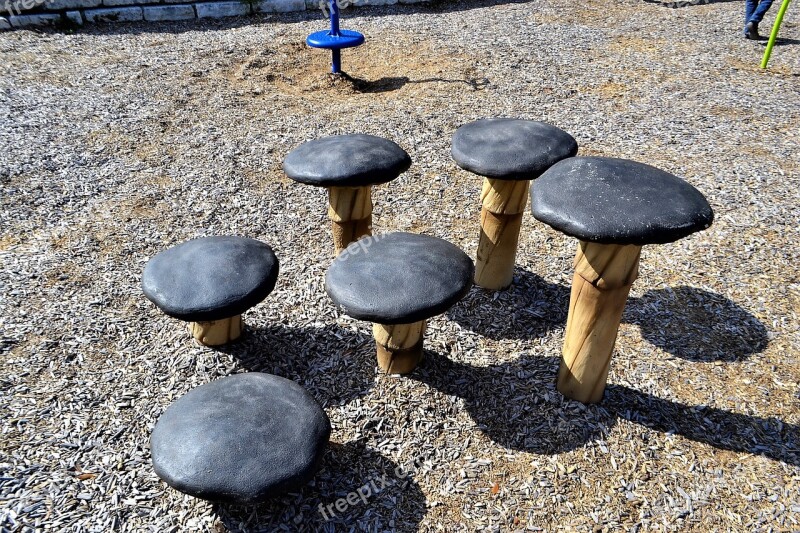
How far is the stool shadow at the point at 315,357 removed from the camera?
3174 millimetres

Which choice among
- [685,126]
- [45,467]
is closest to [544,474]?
[45,467]

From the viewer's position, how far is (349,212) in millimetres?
3576

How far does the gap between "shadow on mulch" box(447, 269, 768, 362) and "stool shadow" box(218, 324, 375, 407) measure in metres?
0.71

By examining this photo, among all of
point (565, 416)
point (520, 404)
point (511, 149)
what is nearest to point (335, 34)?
point (511, 149)

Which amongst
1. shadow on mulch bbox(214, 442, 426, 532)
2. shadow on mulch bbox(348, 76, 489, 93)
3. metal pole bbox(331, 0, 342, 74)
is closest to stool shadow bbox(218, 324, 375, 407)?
shadow on mulch bbox(214, 442, 426, 532)

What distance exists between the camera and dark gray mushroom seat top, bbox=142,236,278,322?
273cm

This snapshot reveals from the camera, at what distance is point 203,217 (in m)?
4.73

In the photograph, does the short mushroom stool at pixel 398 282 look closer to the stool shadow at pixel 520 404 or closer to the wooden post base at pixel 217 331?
the stool shadow at pixel 520 404

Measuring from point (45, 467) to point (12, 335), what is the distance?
1153 mm

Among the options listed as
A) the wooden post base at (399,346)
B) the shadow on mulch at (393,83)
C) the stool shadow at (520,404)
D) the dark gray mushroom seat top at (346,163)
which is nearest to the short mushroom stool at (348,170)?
the dark gray mushroom seat top at (346,163)

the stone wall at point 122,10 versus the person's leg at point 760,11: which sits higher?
the person's leg at point 760,11

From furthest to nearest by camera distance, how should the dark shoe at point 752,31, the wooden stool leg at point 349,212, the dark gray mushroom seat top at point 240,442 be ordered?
the dark shoe at point 752,31 < the wooden stool leg at point 349,212 < the dark gray mushroom seat top at point 240,442

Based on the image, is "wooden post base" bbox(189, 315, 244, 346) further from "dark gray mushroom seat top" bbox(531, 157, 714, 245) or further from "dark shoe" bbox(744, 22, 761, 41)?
"dark shoe" bbox(744, 22, 761, 41)

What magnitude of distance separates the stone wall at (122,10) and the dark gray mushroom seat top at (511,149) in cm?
817
